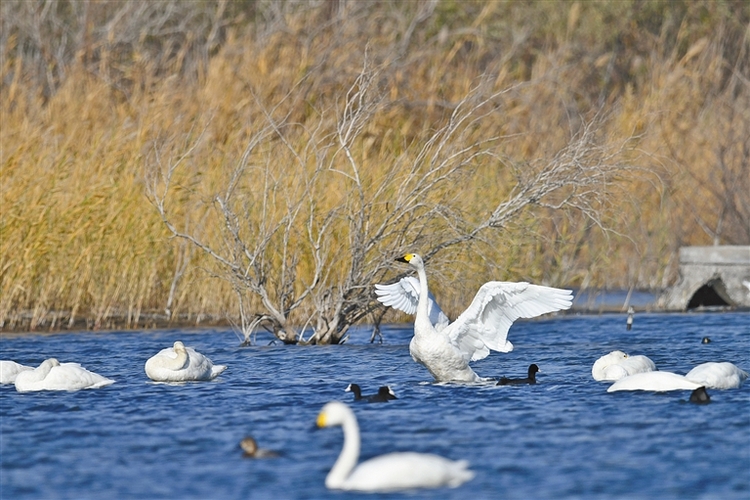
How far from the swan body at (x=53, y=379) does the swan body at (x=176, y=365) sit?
60 centimetres

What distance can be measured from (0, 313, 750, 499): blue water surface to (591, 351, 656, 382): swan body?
0.14 metres

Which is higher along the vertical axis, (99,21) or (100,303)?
(99,21)

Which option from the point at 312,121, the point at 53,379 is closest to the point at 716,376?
the point at 53,379

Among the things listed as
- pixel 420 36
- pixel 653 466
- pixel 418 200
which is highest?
pixel 420 36

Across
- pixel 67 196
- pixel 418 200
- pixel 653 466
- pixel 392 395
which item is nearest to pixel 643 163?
pixel 418 200

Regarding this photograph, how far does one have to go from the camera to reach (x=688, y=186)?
20.4 meters

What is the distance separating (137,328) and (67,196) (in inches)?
69.7

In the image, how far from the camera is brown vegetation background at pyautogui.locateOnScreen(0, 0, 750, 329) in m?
15.7

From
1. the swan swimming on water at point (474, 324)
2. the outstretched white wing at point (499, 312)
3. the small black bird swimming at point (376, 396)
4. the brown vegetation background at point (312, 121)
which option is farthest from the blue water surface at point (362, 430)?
the brown vegetation background at point (312, 121)

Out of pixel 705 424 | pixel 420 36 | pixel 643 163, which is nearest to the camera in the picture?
pixel 705 424

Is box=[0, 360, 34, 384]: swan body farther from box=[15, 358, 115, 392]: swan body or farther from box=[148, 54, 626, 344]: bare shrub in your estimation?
box=[148, 54, 626, 344]: bare shrub

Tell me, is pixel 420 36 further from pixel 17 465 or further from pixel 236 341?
pixel 17 465

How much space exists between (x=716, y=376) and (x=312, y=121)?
9.08 meters

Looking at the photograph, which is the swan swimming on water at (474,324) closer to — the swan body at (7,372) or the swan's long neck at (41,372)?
the swan's long neck at (41,372)
